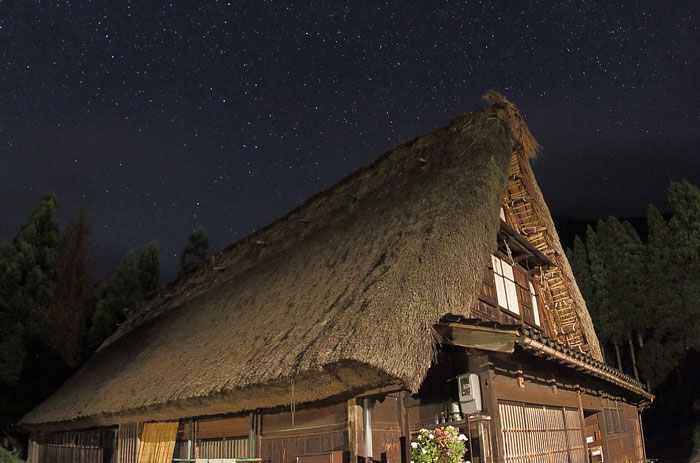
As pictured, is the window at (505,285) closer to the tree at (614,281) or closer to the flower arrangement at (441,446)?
the flower arrangement at (441,446)

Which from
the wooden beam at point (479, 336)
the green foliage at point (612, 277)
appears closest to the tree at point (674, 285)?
the green foliage at point (612, 277)

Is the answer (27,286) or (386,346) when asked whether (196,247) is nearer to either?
(27,286)

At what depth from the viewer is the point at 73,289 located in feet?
61.8

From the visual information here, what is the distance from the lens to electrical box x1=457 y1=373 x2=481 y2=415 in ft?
22.5

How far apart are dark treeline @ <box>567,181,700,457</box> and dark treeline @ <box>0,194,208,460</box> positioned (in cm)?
2068

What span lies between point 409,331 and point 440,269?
1193mm

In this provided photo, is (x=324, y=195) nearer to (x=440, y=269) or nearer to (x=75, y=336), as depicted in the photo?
(x=440, y=269)

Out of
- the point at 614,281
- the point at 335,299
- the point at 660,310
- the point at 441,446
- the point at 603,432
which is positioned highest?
the point at 614,281

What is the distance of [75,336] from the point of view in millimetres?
18250

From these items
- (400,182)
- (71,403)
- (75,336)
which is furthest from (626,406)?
(75,336)

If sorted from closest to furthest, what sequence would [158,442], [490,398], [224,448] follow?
[490,398]
[224,448]
[158,442]

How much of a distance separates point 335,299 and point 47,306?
13.9m

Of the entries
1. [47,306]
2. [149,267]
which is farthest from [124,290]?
[47,306]

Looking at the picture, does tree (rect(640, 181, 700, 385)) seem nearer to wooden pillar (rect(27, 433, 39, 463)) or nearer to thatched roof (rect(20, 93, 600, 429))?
thatched roof (rect(20, 93, 600, 429))
